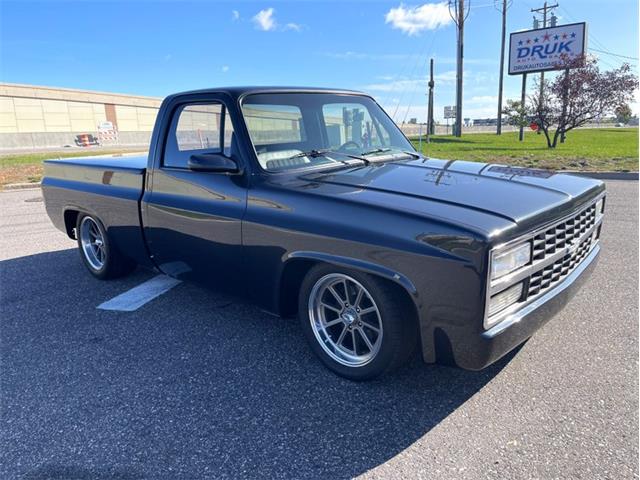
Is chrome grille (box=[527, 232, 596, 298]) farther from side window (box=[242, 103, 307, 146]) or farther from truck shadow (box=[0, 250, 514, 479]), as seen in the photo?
side window (box=[242, 103, 307, 146])

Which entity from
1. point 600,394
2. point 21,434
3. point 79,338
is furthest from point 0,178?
point 600,394

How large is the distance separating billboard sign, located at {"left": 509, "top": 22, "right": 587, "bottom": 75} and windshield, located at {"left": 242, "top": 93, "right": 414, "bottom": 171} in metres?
28.2

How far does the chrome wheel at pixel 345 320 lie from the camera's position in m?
2.80

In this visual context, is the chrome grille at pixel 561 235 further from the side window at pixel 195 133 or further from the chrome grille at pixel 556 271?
the side window at pixel 195 133

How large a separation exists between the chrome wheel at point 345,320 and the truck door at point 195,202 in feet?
2.20

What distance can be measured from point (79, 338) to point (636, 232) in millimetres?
6519

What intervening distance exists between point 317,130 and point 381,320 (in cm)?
176

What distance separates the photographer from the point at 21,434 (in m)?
2.53

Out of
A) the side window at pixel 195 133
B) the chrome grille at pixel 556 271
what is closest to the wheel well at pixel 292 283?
the side window at pixel 195 133

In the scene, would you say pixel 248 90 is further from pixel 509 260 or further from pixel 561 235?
pixel 561 235

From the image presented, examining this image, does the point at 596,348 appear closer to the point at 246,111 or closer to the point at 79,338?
the point at 246,111

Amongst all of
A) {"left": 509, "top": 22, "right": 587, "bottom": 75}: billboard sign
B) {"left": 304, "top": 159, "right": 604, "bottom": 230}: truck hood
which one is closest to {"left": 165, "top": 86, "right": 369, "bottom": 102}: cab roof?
{"left": 304, "top": 159, "right": 604, "bottom": 230}: truck hood

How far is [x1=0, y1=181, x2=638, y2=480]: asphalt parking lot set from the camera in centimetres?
224

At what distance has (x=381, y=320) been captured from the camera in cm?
261
